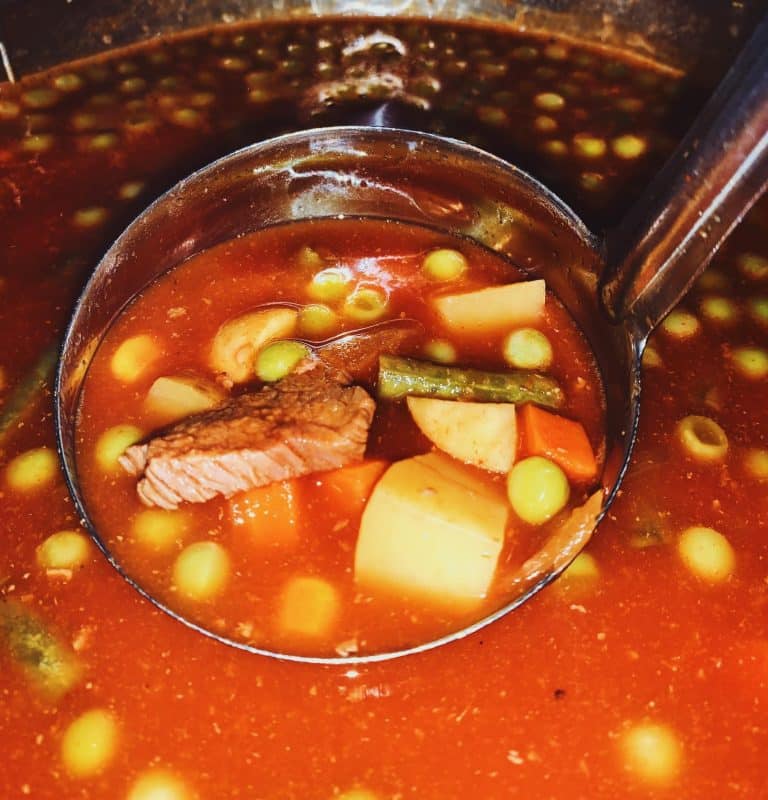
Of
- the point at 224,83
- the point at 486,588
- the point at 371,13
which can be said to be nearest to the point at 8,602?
the point at 486,588

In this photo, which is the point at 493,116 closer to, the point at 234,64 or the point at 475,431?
the point at 234,64

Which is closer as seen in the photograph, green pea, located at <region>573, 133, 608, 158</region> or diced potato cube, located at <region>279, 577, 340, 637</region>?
diced potato cube, located at <region>279, 577, 340, 637</region>

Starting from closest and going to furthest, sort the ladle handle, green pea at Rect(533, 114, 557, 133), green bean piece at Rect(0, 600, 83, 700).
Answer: the ladle handle < green bean piece at Rect(0, 600, 83, 700) < green pea at Rect(533, 114, 557, 133)

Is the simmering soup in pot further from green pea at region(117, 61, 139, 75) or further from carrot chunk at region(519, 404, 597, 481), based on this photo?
green pea at region(117, 61, 139, 75)

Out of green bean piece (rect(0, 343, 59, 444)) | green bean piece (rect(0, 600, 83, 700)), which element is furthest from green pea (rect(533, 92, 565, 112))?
Result: green bean piece (rect(0, 600, 83, 700))

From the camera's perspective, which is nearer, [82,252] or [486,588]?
[486,588]

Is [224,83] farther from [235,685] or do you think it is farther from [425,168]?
[235,685]
